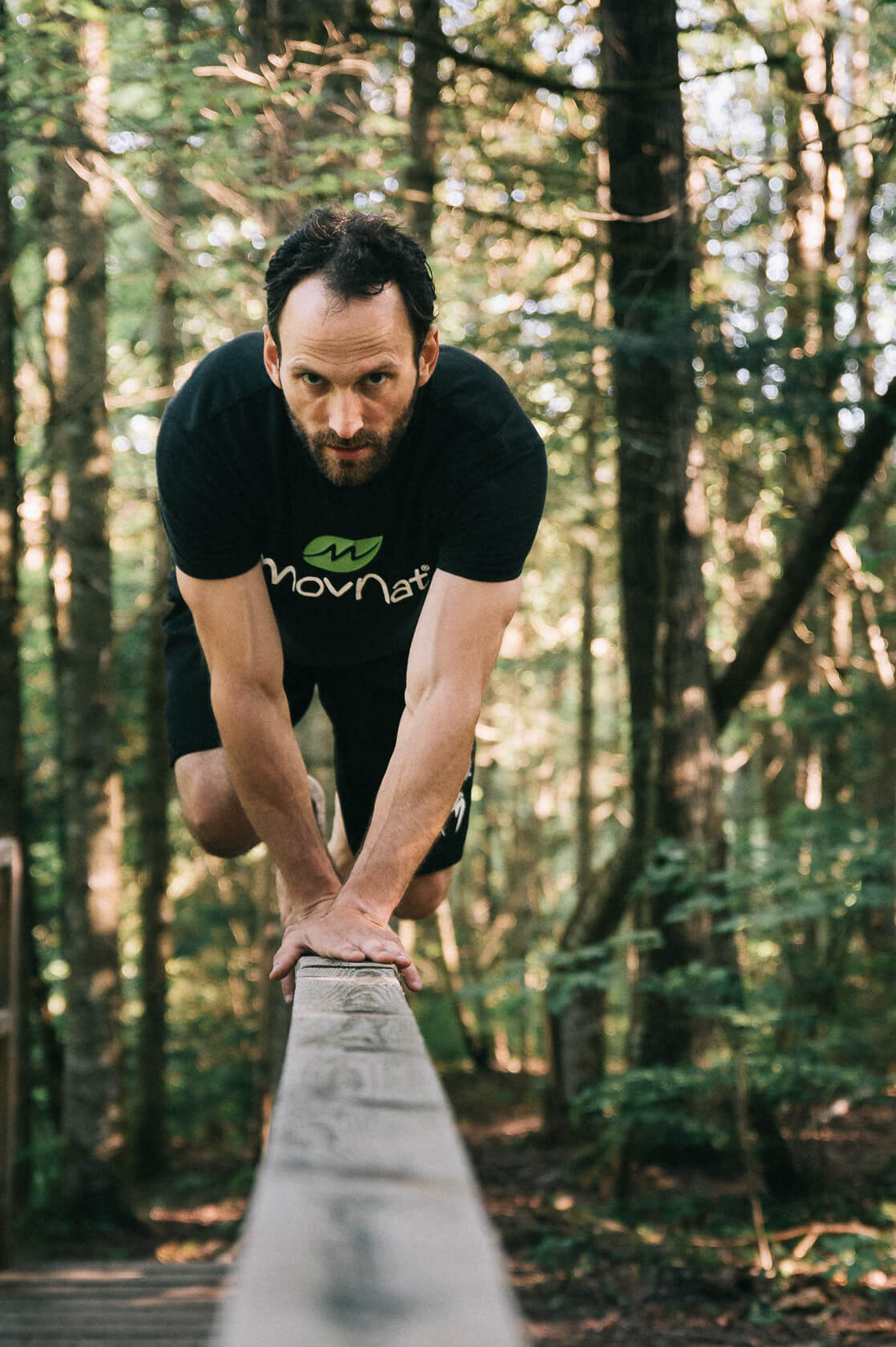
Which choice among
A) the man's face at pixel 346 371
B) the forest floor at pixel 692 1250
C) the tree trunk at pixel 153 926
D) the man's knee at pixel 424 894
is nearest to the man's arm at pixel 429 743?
the man's face at pixel 346 371

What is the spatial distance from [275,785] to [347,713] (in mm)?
916

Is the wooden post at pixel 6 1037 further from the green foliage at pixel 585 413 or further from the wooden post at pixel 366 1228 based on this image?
the wooden post at pixel 366 1228

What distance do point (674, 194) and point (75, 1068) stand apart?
6953mm

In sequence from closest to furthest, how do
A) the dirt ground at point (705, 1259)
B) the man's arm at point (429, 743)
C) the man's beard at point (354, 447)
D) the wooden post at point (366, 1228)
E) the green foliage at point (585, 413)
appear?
1. the wooden post at point (366, 1228)
2. the man's arm at point (429, 743)
3. the man's beard at point (354, 447)
4. the dirt ground at point (705, 1259)
5. the green foliage at point (585, 413)

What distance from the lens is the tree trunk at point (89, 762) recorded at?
8.27m

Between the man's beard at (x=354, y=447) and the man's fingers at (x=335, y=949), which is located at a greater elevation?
the man's beard at (x=354, y=447)

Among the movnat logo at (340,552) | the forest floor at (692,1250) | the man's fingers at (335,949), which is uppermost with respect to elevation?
the movnat logo at (340,552)

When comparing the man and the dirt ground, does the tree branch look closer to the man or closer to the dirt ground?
the dirt ground

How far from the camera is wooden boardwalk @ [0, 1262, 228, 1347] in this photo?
4.11 metres

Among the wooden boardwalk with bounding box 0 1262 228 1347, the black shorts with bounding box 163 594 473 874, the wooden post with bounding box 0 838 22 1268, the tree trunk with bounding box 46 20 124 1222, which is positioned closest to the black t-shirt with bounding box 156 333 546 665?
the black shorts with bounding box 163 594 473 874

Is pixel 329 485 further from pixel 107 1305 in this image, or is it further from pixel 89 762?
pixel 89 762

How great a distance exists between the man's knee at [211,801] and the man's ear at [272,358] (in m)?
1.07

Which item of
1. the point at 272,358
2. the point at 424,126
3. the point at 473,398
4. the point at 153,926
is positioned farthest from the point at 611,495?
the point at 272,358

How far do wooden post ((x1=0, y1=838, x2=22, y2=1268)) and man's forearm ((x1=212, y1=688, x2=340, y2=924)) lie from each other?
2768mm
